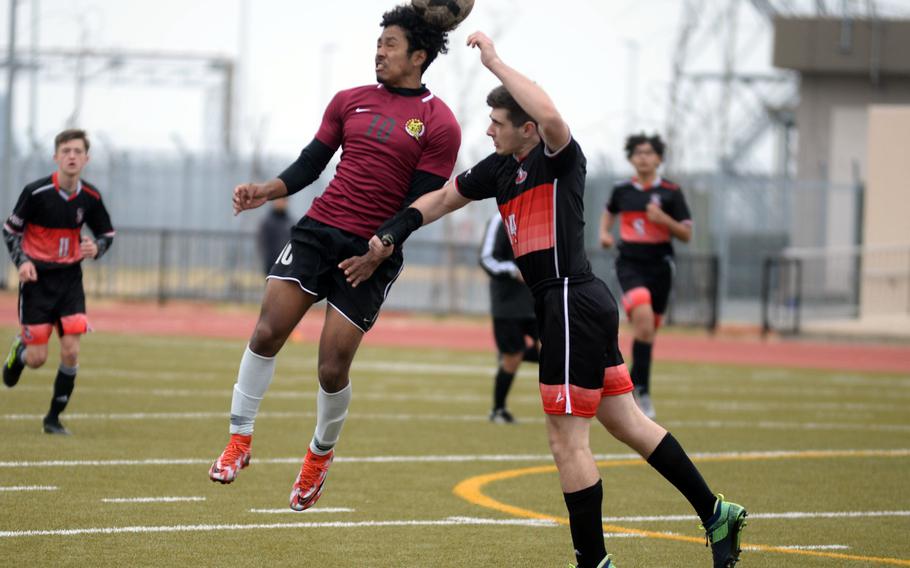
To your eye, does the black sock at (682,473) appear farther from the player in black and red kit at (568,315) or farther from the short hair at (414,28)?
the short hair at (414,28)

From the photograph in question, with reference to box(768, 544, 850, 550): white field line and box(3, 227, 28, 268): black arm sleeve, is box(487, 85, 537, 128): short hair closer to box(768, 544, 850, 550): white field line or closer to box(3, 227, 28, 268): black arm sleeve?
box(768, 544, 850, 550): white field line

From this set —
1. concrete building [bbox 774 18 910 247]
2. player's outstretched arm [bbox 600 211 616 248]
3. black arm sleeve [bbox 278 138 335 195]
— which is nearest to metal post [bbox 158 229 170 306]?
concrete building [bbox 774 18 910 247]

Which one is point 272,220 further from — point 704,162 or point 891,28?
point 891,28

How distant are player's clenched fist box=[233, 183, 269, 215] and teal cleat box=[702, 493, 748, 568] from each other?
290cm

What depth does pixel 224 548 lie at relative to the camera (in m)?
6.97

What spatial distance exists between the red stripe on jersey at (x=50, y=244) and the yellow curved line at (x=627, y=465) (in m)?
3.87

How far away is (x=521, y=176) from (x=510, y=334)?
686 cm

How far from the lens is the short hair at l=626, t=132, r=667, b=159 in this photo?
14000 millimetres

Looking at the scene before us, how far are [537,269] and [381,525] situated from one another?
82.8 inches

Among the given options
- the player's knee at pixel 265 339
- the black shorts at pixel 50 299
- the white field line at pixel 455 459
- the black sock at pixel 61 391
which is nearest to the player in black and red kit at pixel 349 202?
the player's knee at pixel 265 339

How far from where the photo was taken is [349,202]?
7.63 meters

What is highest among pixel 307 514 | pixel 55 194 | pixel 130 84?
pixel 130 84

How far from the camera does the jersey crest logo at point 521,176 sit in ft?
21.3

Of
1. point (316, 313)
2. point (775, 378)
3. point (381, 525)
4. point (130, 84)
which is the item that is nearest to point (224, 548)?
point (381, 525)
